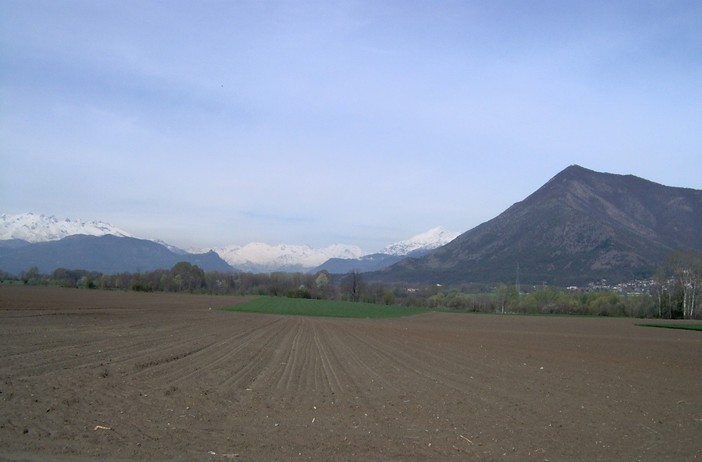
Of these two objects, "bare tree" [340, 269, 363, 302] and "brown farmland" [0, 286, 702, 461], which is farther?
"bare tree" [340, 269, 363, 302]

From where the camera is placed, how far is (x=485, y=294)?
15200 cm

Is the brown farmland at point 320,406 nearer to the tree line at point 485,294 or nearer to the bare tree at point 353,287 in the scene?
the tree line at point 485,294

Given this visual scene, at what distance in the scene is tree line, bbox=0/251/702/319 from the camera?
106 m

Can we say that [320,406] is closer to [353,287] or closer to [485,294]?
[485,294]

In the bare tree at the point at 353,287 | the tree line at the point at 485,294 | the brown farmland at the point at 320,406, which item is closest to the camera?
the brown farmland at the point at 320,406

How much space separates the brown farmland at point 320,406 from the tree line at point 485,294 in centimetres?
8724

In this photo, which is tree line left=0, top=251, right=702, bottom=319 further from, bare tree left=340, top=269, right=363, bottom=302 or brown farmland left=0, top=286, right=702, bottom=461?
brown farmland left=0, top=286, right=702, bottom=461

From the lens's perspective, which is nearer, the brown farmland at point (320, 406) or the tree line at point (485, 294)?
the brown farmland at point (320, 406)

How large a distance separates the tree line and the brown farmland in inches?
3435

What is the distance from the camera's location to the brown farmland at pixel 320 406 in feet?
35.5

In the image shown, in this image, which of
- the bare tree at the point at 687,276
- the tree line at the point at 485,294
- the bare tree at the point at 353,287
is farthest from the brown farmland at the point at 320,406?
the bare tree at the point at 353,287

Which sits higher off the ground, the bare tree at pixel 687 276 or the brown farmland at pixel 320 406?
the bare tree at pixel 687 276

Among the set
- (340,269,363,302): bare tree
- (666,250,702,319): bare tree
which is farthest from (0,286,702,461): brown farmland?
(340,269,363,302): bare tree

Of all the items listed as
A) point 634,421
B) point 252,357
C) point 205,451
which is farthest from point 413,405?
point 252,357
